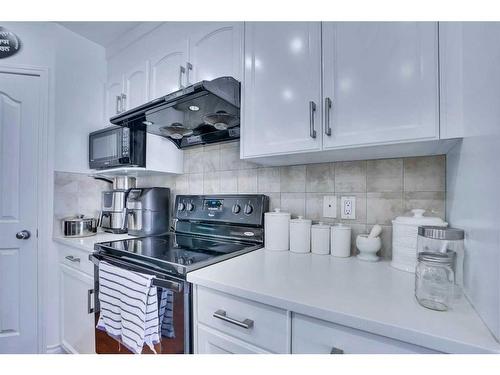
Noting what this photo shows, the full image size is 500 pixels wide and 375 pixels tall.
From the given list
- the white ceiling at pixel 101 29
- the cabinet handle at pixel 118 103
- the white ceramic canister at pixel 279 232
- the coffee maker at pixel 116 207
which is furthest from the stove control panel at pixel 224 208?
the white ceiling at pixel 101 29

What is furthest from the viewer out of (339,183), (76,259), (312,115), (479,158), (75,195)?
(75,195)

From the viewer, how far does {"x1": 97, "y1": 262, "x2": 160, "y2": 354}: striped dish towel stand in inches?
37.6

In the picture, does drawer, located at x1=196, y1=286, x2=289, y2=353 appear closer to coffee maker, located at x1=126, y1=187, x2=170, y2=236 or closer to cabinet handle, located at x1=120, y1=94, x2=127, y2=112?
coffee maker, located at x1=126, y1=187, x2=170, y2=236

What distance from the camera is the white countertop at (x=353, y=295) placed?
52 cm

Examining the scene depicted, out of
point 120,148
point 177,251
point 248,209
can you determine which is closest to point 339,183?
point 248,209

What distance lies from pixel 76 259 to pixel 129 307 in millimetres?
784

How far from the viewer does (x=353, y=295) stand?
0.70 metres

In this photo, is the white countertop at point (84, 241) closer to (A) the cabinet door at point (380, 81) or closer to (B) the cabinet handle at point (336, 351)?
(B) the cabinet handle at point (336, 351)

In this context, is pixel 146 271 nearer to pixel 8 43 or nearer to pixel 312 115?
pixel 312 115

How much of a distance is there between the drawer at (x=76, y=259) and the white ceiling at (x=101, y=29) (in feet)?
5.07

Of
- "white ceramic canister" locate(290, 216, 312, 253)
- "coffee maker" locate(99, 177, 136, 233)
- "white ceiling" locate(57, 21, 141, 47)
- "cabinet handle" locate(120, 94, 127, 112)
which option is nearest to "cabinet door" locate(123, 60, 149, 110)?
"cabinet handle" locate(120, 94, 127, 112)

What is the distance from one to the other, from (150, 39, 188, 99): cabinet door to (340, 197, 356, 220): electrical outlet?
3.57 feet

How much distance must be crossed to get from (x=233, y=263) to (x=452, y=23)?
1096 millimetres

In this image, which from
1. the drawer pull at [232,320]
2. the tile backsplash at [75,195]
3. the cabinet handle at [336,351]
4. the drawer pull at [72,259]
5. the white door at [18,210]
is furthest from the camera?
the tile backsplash at [75,195]
